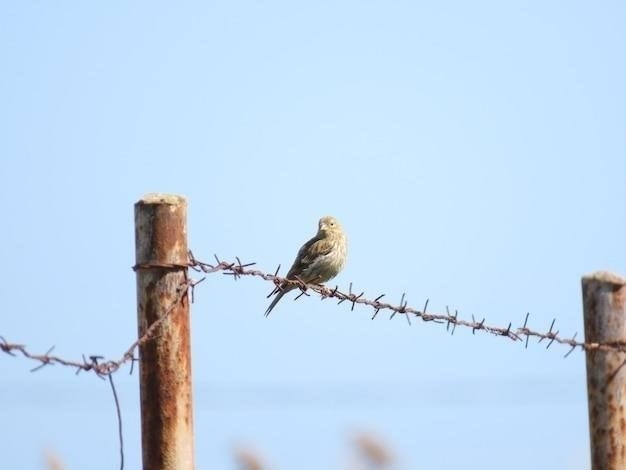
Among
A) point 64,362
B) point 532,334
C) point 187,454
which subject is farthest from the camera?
point 532,334

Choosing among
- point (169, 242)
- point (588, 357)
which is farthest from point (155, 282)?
point (588, 357)

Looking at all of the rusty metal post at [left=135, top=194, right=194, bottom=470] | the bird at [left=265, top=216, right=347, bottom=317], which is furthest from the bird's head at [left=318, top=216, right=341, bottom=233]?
the rusty metal post at [left=135, top=194, right=194, bottom=470]

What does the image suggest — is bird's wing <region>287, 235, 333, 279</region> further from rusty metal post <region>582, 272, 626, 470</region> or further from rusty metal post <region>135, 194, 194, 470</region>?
rusty metal post <region>135, 194, 194, 470</region>

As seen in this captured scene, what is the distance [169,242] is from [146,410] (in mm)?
575

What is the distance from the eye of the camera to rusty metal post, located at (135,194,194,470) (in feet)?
14.6

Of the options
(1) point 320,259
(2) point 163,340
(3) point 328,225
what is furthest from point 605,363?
(3) point 328,225

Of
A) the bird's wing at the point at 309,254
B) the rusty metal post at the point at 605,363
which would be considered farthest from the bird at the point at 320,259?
the rusty metal post at the point at 605,363

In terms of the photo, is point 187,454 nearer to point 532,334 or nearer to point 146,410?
point 146,410

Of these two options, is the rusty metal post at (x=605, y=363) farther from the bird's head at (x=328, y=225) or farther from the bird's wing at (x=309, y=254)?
the bird's head at (x=328, y=225)

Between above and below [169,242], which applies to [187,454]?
below

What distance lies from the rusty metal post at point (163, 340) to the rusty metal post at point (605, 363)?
6.75 ft

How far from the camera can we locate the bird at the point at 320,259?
1236 centimetres

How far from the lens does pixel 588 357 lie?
5.79 metres

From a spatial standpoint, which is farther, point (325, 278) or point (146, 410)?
point (325, 278)
